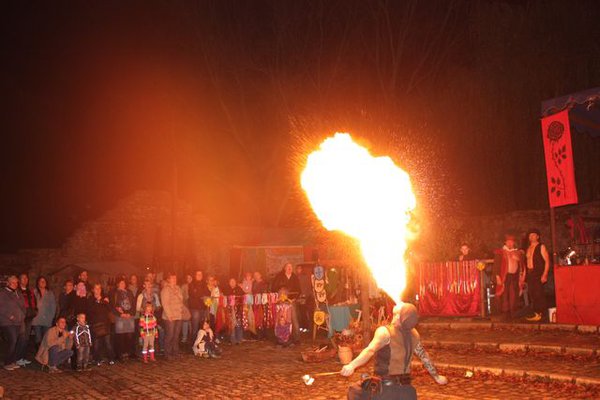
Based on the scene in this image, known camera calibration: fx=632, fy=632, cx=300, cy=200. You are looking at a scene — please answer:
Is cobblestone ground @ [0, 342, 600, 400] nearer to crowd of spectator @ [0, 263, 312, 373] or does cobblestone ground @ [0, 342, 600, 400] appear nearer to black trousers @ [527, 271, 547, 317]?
crowd of spectator @ [0, 263, 312, 373]

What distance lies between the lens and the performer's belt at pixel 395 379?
19.9 ft

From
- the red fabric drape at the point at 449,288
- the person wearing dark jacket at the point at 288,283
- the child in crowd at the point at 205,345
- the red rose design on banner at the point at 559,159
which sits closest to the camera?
the red rose design on banner at the point at 559,159

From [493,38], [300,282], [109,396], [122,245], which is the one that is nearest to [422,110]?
[493,38]

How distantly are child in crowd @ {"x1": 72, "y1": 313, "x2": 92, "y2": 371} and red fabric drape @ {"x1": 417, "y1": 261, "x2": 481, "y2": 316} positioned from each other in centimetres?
880

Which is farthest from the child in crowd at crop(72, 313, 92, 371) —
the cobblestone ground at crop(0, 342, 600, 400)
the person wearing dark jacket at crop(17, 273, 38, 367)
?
the person wearing dark jacket at crop(17, 273, 38, 367)

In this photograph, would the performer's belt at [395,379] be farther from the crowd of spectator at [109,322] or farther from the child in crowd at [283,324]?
the child in crowd at [283,324]

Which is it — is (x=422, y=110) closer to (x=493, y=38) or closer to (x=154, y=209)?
(x=493, y=38)

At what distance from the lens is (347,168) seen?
10.1m

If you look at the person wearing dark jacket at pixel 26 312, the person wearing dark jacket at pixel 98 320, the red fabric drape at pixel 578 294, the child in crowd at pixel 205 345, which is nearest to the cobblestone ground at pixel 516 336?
the red fabric drape at pixel 578 294

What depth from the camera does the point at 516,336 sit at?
13.7 m

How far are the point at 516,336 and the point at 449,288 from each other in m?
3.24

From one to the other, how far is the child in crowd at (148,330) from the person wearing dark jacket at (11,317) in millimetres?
2668

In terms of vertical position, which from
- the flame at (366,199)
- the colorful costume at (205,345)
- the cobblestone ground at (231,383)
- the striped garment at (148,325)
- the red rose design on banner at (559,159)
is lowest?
the cobblestone ground at (231,383)

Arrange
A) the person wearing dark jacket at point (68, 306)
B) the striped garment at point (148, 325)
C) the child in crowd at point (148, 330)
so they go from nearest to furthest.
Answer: the person wearing dark jacket at point (68, 306)
the child in crowd at point (148, 330)
the striped garment at point (148, 325)
